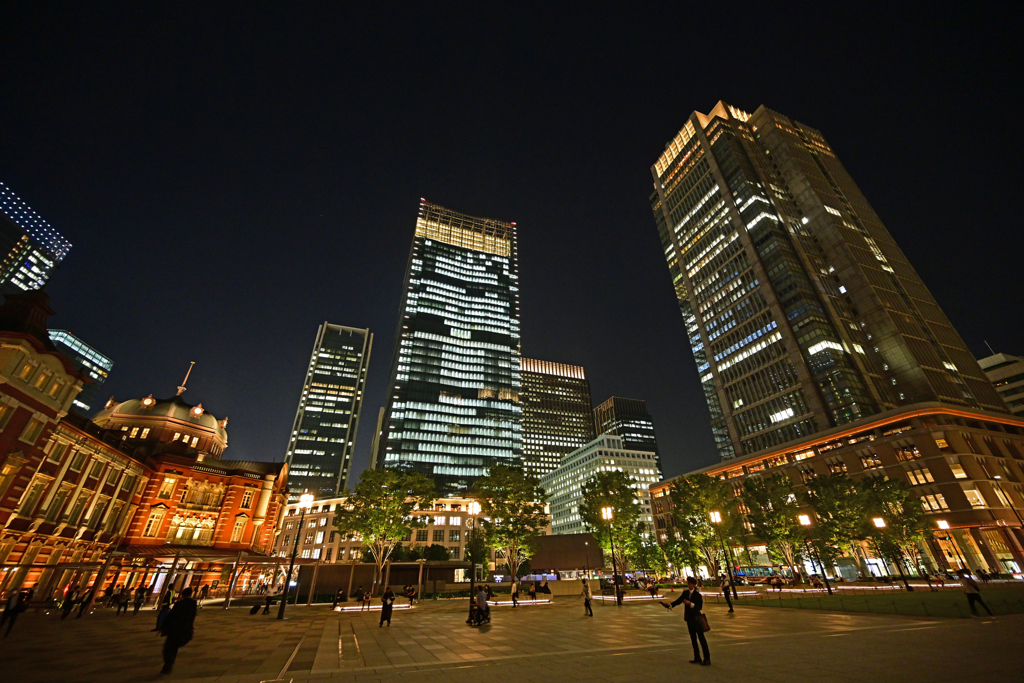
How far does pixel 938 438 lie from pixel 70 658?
9266 cm

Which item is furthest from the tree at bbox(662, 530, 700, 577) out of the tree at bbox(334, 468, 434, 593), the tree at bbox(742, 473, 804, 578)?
the tree at bbox(334, 468, 434, 593)

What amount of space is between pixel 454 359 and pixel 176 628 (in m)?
134

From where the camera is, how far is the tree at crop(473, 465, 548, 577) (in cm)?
4975

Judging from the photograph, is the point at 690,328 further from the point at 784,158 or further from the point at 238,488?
the point at 238,488

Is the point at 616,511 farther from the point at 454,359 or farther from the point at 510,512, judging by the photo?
the point at 454,359

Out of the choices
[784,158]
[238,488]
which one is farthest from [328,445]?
[784,158]

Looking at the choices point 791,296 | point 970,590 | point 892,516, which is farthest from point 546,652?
point 791,296

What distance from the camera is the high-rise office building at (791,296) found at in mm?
84938

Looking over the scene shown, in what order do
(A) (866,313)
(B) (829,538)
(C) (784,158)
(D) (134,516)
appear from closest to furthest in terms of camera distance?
(D) (134,516) → (B) (829,538) → (A) (866,313) → (C) (784,158)

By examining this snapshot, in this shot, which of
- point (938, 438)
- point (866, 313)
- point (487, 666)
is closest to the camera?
point (487, 666)

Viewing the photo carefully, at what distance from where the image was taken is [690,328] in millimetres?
126125

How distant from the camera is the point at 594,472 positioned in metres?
146

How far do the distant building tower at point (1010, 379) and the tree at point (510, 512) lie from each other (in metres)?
130

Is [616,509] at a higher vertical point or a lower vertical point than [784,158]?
lower
